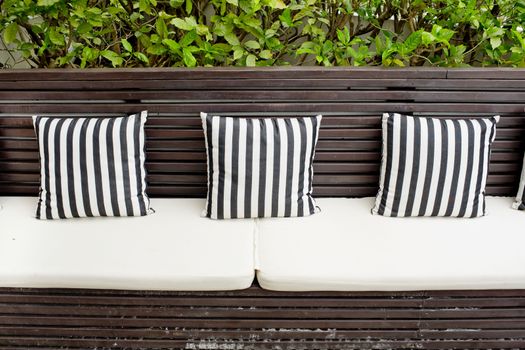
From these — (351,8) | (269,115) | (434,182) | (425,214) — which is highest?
(351,8)

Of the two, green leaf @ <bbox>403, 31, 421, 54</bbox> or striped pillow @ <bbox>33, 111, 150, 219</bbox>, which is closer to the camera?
striped pillow @ <bbox>33, 111, 150, 219</bbox>

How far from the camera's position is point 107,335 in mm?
1636

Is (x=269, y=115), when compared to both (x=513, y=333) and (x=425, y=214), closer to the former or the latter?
(x=425, y=214)

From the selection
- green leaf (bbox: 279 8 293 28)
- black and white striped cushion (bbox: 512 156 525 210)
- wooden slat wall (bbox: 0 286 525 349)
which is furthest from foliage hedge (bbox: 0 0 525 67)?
wooden slat wall (bbox: 0 286 525 349)

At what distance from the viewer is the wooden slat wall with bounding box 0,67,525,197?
1850mm

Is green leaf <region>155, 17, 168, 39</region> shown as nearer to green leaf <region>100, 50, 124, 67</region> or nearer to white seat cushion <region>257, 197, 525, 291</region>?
green leaf <region>100, 50, 124, 67</region>

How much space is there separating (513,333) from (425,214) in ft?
1.74

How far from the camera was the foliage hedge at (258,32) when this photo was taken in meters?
1.88

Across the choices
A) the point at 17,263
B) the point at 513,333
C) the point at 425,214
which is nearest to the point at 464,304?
the point at 513,333

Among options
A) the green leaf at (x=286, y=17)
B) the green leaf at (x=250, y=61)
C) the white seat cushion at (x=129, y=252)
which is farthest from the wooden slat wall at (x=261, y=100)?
the white seat cushion at (x=129, y=252)

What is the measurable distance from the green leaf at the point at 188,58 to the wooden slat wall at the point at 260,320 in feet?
3.14

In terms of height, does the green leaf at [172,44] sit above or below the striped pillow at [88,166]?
above

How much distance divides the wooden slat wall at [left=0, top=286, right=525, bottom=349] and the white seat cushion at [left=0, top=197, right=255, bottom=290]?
0.09 m

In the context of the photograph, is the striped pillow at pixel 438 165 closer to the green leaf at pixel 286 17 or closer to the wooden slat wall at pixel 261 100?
the wooden slat wall at pixel 261 100
